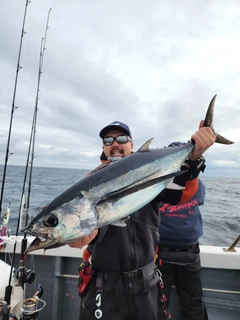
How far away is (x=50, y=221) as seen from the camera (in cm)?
143

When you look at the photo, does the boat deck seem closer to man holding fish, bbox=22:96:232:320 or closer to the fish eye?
man holding fish, bbox=22:96:232:320

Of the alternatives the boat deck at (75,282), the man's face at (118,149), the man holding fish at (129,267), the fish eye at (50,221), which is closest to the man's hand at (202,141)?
the man holding fish at (129,267)

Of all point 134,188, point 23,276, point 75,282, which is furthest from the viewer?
point 75,282

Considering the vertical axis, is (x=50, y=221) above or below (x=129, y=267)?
above

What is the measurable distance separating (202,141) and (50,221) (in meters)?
1.44

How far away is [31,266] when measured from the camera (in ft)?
13.1

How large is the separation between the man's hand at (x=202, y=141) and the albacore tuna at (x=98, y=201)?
48 centimetres

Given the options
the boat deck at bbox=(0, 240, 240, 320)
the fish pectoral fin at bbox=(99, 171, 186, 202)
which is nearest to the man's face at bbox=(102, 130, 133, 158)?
the fish pectoral fin at bbox=(99, 171, 186, 202)

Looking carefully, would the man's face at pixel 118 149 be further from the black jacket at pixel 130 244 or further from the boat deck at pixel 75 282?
the boat deck at pixel 75 282

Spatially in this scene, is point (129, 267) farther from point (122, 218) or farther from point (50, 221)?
point (50, 221)

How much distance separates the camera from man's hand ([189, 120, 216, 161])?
80.6 inches

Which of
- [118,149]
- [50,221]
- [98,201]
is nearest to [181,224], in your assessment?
A: [118,149]

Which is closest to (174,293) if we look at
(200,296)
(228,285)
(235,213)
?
(200,296)

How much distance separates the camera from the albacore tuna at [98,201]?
1.42m
